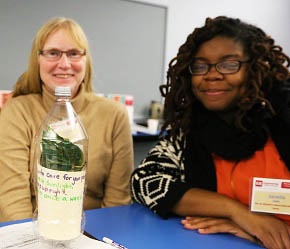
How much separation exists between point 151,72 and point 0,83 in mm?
1414

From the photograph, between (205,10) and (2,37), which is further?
(205,10)

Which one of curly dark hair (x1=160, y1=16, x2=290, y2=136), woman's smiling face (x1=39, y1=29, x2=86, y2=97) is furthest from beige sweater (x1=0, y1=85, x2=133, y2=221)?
curly dark hair (x1=160, y1=16, x2=290, y2=136)

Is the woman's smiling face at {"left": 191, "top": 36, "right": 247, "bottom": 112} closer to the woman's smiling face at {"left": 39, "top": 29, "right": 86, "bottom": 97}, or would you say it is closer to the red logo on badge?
the red logo on badge

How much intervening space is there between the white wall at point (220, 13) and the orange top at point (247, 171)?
216cm

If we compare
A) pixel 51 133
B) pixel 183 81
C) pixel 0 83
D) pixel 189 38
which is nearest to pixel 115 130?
pixel 183 81

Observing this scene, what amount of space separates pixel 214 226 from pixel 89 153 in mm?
→ 618

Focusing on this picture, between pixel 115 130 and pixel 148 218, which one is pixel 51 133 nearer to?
pixel 148 218

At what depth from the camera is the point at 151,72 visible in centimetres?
364

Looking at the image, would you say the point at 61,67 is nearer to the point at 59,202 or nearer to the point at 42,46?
the point at 42,46

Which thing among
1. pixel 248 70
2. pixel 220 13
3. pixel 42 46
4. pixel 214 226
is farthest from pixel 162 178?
pixel 220 13

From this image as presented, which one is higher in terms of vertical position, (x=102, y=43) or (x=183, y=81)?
(x=102, y=43)

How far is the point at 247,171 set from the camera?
116 centimetres

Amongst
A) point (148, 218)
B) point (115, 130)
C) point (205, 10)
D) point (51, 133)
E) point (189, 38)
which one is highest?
point (205, 10)

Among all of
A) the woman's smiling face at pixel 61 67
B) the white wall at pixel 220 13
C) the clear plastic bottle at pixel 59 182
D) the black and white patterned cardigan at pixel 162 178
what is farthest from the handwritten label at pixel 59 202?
the white wall at pixel 220 13
